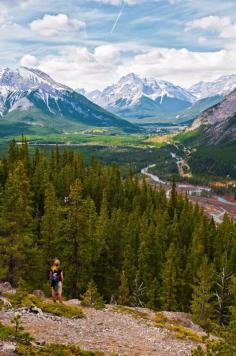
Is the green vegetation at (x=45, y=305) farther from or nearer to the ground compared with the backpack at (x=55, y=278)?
nearer to the ground

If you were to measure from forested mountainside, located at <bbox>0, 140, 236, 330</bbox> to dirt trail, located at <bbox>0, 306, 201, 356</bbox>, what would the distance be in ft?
78.0

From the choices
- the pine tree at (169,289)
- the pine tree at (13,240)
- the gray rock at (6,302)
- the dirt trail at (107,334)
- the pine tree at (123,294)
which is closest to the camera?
the dirt trail at (107,334)

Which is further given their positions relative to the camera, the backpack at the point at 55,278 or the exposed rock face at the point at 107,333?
the backpack at the point at 55,278

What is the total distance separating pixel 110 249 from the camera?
9738 centimetres

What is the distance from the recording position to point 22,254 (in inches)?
2719

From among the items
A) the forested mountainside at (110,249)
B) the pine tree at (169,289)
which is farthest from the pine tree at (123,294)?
the pine tree at (169,289)

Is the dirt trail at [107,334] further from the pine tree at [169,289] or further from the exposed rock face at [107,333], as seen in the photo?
the pine tree at [169,289]

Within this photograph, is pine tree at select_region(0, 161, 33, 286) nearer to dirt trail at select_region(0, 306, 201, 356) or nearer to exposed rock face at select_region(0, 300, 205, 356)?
exposed rock face at select_region(0, 300, 205, 356)

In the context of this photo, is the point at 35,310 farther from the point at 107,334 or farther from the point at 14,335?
the point at 14,335

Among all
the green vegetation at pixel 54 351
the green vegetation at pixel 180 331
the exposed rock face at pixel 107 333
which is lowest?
→ the green vegetation at pixel 180 331

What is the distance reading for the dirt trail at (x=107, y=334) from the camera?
36844 mm

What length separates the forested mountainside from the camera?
70.8m

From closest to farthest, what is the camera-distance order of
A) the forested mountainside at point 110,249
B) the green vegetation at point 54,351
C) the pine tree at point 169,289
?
the green vegetation at point 54,351 < the forested mountainside at point 110,249 < the pine tree at point 169,289

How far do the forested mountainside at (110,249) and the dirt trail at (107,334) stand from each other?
2378 cm
